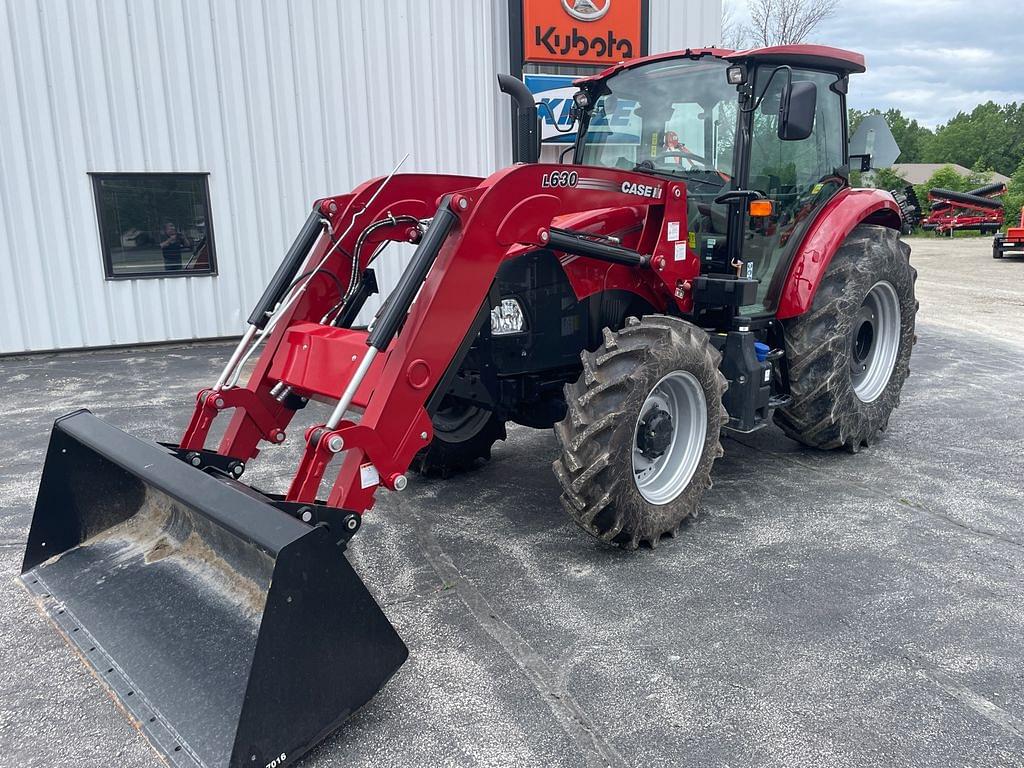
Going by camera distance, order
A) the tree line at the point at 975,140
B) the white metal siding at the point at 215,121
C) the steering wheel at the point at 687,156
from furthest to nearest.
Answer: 1. the tree line at the point at 975,140
2. the white metal siding at the point at 215,121
3. the steering wheel at the point at 687,156

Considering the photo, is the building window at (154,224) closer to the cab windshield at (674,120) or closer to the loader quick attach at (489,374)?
the loader quick attach at (489,374)

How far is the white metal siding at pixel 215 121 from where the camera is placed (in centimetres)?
820

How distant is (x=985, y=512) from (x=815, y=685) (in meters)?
2.16

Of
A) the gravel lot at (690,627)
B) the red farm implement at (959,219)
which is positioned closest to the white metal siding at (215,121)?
the gravel lot at (690,627)

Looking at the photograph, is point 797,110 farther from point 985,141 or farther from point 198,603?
point 985,141

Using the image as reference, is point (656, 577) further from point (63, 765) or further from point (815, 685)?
point (63, 765)

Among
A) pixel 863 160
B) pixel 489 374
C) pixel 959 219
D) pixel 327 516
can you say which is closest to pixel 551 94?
pixel 863 160

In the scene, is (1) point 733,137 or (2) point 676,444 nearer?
(2) point 676,444

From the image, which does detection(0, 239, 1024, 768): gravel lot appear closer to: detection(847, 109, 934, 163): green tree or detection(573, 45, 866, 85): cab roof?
detection(573, 45, 866, 85): cab roof

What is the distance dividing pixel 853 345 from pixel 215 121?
737cm

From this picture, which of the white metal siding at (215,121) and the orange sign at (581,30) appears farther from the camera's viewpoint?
the orange sign at (581,30)

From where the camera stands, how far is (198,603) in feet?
9.21

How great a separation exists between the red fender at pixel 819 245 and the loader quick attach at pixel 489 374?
17 millimetres

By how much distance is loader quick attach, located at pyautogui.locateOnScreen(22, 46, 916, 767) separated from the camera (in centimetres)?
245
